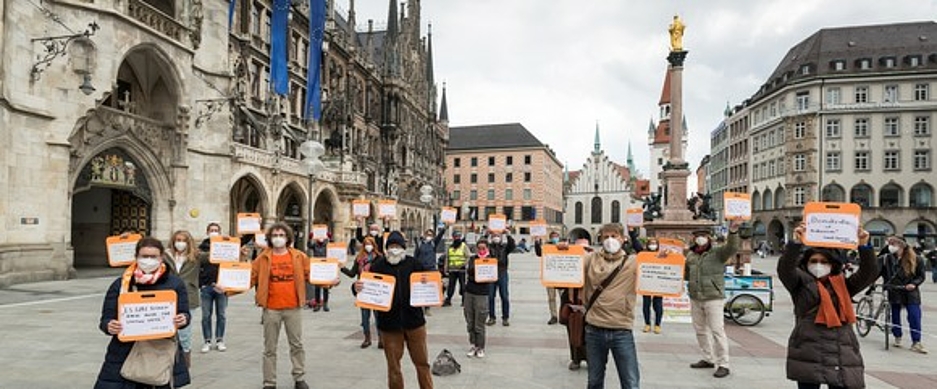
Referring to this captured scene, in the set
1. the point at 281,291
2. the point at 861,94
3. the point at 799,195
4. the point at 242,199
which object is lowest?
the point at 281,291

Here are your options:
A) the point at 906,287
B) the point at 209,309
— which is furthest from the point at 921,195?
the point at 209,309

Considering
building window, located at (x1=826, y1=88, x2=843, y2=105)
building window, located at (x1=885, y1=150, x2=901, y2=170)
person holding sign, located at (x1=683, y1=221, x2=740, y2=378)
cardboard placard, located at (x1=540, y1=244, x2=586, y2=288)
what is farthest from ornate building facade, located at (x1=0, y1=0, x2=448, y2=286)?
building window, located at (x1=885, y1=150, x2=901, y2=170)

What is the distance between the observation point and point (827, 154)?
A: 5591cm

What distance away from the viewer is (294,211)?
37.0 metres

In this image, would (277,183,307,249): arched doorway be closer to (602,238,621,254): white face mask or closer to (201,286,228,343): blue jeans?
(201,286,228,343): blue jeans

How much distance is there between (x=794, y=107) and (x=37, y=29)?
200ft

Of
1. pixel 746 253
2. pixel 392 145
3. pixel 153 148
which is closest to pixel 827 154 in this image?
pixel 392 145

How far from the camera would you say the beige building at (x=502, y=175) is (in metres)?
91.4

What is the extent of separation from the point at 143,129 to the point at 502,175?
74504 millimetres

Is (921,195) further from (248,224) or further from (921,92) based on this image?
(248,224)

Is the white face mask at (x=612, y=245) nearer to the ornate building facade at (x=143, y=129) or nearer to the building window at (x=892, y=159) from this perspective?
the ornate building facade at (x=143, y=129)

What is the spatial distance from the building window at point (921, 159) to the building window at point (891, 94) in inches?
207

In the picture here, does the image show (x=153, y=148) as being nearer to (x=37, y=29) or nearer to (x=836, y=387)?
(x=37, y=29)

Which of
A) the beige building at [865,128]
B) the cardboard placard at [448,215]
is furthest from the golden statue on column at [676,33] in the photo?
the beige building at [865,128]
